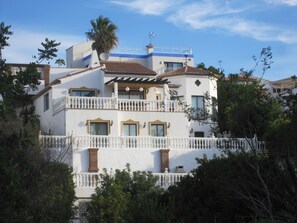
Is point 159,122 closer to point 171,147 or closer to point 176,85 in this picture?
point 171,147

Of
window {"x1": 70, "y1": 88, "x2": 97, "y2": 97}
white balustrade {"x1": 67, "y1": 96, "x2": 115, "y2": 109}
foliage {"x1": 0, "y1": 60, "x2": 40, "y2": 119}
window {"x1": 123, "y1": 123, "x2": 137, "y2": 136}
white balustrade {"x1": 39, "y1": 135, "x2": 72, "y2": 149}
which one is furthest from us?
window {"x1": 70, "y1": 88, "x2": 97, "y2": 97}

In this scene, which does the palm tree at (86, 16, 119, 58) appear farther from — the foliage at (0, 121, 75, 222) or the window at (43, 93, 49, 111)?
the foliage at (0, 121, 75, 222)

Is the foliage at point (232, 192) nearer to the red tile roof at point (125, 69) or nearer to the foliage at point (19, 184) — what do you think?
the foliage at point (19, 184)

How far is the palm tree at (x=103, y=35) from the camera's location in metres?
67.8

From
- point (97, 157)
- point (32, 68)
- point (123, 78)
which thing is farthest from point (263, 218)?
point (123, 78)

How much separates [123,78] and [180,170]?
9.58 metres

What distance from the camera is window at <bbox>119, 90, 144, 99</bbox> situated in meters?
47.2

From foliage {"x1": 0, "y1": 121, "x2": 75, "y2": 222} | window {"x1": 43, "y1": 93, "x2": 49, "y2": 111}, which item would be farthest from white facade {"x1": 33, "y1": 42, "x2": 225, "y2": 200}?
foliage {"x1": 0, "y1": 121, "x2": 75, "y2": 222}

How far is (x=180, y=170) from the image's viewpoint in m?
39.9

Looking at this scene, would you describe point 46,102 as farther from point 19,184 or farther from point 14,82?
point 19,184

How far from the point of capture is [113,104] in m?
43.9

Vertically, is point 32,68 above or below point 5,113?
above

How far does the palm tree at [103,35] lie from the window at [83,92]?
789 inches

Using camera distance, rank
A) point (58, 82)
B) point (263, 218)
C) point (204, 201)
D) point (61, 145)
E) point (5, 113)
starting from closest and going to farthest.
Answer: point (5, 113) → point (263, 218) → point (204, 201) → point (61, 145) → point (58, 82)
